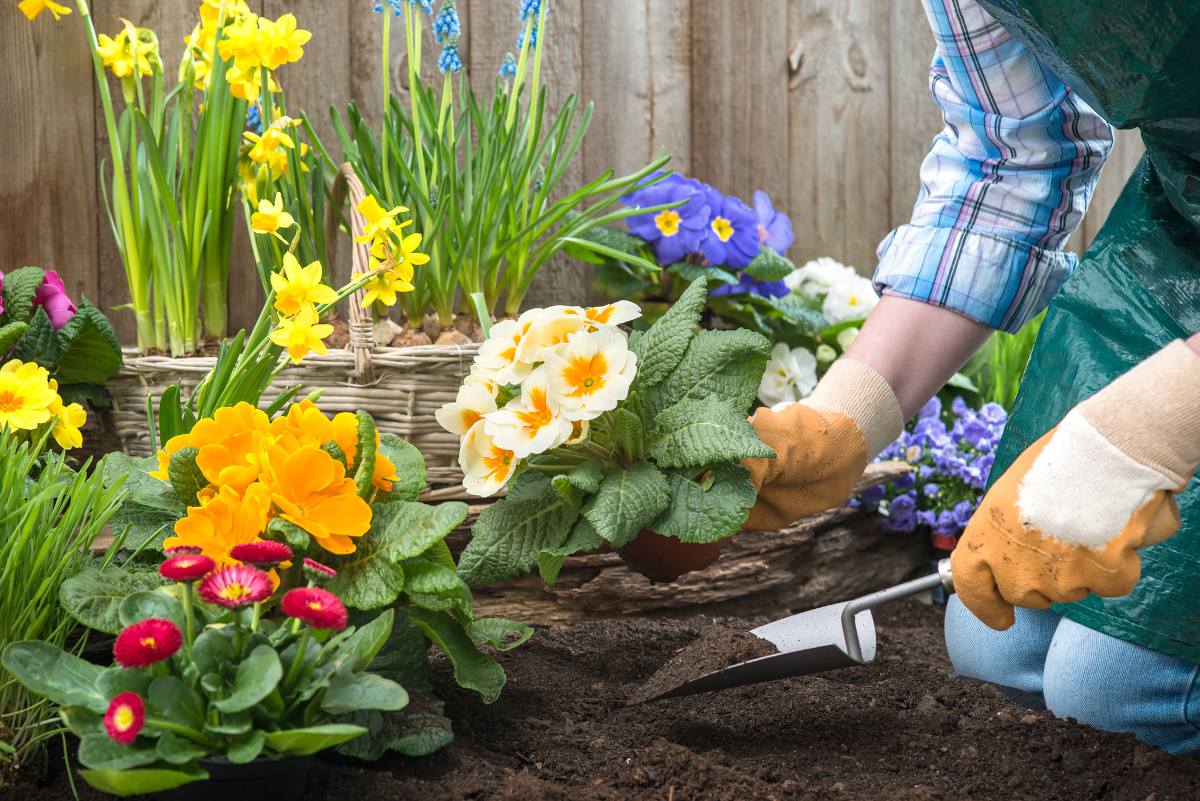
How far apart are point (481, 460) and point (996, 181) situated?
0.89 m

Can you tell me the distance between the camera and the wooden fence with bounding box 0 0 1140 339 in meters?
2.06

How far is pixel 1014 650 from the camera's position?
1577 millimetres

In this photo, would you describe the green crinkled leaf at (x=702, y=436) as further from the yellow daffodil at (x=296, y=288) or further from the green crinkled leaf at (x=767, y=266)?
the green crinkled leaf at (x=767, y=266)

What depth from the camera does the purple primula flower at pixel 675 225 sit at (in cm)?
226

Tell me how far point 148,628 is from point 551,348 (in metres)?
0.50

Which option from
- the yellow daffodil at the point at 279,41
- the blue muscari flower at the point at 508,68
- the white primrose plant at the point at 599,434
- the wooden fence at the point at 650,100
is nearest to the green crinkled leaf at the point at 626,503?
the white primrose plant at the point at 599,434

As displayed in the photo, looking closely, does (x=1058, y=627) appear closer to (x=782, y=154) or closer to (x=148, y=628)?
(x=148, y=628)

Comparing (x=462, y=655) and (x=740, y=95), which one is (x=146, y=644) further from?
(x=740, y=95)

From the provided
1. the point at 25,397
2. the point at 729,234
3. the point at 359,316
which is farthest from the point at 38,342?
the point at 729,234

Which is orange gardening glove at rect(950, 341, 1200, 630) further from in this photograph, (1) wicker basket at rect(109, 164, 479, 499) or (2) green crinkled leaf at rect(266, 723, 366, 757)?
(1) wicker basket at rect(109, 164, 479, 499)

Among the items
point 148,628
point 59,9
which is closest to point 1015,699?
point 148,628

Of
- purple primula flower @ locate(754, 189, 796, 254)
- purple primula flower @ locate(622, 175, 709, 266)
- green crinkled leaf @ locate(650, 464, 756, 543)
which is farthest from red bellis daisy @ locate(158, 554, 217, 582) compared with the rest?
purple primula flower @ locate(754, 189, 796, 254)

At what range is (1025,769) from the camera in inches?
45.2

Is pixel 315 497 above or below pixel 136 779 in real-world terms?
above
